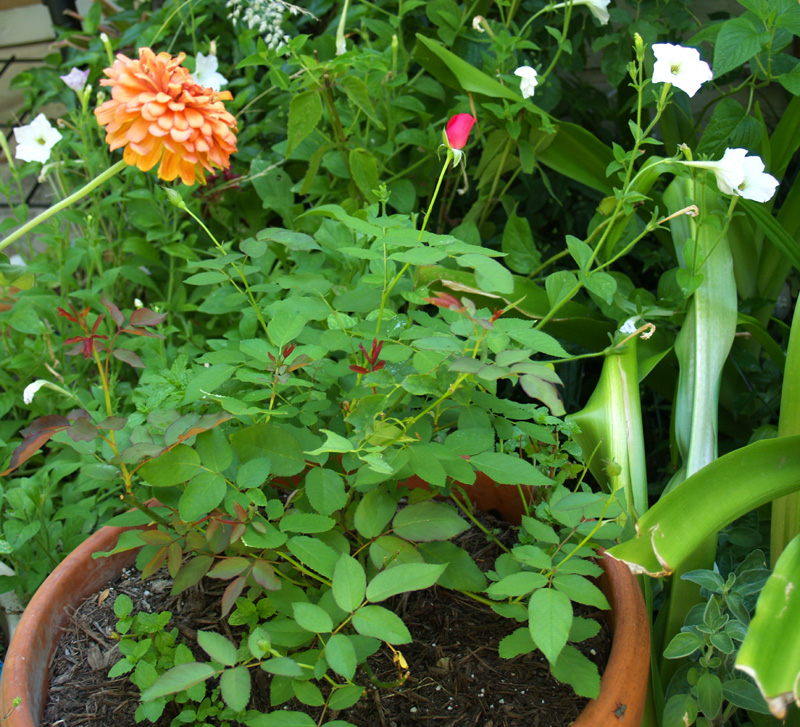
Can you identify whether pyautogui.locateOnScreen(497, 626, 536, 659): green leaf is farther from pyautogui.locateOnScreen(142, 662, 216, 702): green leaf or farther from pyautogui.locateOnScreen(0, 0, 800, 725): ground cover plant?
pyautogui.locateOnScreen(142, 662, 216, 702): green leaf

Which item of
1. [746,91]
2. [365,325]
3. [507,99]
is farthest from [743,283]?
[365,325]

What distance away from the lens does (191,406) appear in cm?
77

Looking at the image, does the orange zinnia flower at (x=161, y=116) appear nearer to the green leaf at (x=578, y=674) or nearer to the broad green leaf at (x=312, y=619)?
the broad green leaf at (x=312, y=619)

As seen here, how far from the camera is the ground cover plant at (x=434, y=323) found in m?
0.64

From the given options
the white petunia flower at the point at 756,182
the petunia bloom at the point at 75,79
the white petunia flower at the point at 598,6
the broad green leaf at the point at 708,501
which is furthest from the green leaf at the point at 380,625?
the petunia bloom at the point at 75,79

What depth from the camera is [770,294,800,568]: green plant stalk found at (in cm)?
86

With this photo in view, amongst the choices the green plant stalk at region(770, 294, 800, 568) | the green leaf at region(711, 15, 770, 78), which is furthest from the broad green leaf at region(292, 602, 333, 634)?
the green leaf at region(711, 15, 770, 78)

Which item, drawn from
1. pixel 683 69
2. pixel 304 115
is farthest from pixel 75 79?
pixel 683 69

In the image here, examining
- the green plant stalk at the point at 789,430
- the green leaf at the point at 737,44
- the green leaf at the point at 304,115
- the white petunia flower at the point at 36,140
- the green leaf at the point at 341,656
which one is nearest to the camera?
the green leaf at the point at 341,656

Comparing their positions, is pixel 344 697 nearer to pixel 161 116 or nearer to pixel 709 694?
pixel 709 694

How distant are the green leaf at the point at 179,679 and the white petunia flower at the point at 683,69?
Result: 2.76 feet

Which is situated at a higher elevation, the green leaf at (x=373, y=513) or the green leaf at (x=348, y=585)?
the green leaf at (x=348, y=585)

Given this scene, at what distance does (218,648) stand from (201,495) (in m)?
0.12

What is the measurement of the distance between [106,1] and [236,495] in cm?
207
